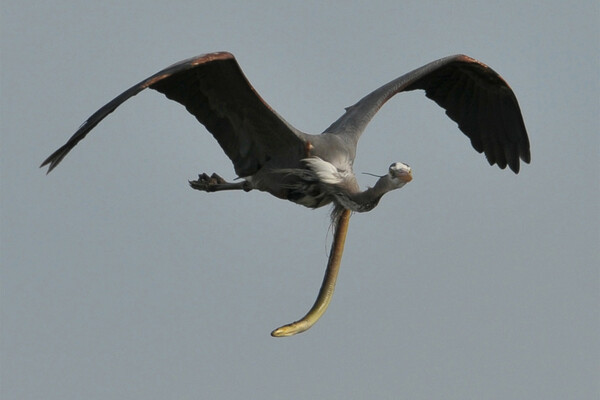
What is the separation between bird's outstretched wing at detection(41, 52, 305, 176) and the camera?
15883 mm

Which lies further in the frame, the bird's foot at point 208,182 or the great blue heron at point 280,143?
the bird's foot at point 208,182

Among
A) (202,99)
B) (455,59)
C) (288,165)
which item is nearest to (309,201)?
(288,165)

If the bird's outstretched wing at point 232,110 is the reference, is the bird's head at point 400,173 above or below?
below

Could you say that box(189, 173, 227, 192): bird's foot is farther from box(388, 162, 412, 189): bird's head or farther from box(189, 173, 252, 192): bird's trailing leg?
box(388, 162, 412, 189): bird's head

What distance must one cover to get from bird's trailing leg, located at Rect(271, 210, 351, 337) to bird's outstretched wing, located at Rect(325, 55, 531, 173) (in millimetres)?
3057

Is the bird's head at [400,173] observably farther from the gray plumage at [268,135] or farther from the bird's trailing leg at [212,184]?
the bird's trailing leg at [212,184]

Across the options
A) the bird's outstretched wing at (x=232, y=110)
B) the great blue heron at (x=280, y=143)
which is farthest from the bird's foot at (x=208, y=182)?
the bird's outstretched wing at (x=232, y=110)

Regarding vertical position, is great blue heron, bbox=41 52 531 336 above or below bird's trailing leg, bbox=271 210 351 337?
above

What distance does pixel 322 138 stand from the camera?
658 inches

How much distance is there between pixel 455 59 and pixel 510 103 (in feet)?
3.87

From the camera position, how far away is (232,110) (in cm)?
1652

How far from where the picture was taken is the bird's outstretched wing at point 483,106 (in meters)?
19.4

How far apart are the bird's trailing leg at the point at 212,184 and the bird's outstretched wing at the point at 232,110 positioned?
21.6 inches

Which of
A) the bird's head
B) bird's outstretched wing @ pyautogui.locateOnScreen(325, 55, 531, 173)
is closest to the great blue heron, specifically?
the bird's head
